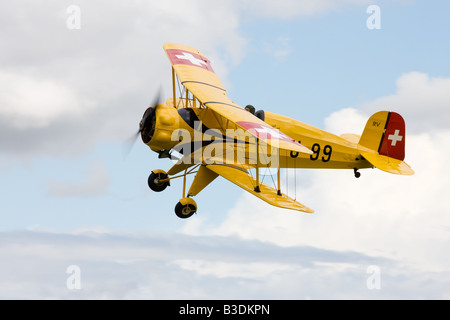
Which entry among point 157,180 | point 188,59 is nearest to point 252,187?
point 157,180

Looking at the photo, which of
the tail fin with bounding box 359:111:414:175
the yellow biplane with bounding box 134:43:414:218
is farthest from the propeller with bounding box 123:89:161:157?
the tail fin with bounding box 359:111:414:175

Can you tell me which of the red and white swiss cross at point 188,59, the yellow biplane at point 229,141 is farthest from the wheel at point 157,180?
the red and white swiss cross at point 188,59

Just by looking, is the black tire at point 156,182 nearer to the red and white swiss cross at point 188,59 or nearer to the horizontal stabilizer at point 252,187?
the horizontal stabilizer at point 252,187

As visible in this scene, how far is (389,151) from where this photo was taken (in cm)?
1655

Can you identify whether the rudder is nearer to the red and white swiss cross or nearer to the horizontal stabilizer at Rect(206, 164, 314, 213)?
the horizontal stabilizer at Rect(206, 164, 314, 213)

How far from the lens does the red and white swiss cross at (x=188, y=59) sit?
1588cm

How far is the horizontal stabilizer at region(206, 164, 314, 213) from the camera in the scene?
13.2 metres

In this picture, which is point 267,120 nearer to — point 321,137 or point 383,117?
point 321,137

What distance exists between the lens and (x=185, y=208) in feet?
48.8

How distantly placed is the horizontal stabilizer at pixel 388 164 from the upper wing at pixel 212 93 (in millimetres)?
4185

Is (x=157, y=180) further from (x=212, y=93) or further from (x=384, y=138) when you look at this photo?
(x=384, y=138)

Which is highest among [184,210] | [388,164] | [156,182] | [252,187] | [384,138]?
[384,138]

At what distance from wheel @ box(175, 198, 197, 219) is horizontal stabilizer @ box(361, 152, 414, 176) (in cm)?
465

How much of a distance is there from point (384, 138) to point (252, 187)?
4564mm
